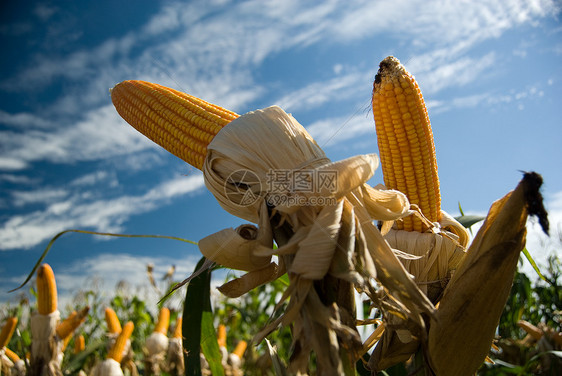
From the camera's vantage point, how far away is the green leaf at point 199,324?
174cm

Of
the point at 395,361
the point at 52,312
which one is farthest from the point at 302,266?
the point at 52,312

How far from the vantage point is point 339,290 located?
108cm

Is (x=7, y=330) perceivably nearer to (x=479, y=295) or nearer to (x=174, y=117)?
(x=174, y=117)

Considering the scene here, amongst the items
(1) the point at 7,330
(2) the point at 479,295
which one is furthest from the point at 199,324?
(1) the point at 7,330

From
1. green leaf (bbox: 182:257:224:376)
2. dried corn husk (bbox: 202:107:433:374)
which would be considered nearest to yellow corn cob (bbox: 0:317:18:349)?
green leaf (bbox: 182:257:224:376)

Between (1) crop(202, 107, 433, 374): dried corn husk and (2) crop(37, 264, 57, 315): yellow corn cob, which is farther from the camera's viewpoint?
(2) crop(37, 264, 57, 315): yellow corn cob

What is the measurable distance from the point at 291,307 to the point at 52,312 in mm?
2222

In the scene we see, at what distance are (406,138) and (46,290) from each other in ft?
7.59

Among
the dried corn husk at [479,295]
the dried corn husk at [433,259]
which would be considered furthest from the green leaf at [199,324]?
the dried corn husk at [479,295]

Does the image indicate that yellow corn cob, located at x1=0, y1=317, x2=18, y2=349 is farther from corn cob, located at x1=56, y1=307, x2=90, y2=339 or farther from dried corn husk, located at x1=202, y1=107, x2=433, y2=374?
dried corn husk, located at x1=202, y1=107, x2=433, y2=374

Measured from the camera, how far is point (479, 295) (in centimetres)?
116

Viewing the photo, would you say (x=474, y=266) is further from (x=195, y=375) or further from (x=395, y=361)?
(x=195, y=375)

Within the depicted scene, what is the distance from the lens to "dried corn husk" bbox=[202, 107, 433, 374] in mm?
969

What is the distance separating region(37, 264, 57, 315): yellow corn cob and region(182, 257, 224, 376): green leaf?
1.16 m
